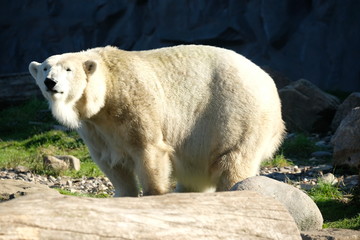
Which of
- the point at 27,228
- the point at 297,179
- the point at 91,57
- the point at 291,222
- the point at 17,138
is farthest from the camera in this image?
the point at 17,138

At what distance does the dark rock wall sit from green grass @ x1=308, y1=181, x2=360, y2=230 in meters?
7.12

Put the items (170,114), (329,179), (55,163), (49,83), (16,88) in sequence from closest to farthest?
(49,83)
(170,114)
(329,179)
(55,163)
(16,88)

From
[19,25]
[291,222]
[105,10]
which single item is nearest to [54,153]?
[291,222]

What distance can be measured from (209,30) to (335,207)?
9706mm

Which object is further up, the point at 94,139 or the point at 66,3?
the point at 94,139

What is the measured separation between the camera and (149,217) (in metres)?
3.24

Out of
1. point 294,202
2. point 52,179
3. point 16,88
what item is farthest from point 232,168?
point 16,88

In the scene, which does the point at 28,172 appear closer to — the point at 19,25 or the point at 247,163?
the point at 247,163

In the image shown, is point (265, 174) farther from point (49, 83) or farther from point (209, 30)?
point (209, 30)

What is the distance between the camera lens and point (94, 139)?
5504 millimetres

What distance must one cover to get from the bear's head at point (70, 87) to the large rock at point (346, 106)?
583 cm

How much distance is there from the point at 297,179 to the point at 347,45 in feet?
21.1

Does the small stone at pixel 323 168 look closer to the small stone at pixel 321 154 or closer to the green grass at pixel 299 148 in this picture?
the small stone at pixel 321 154

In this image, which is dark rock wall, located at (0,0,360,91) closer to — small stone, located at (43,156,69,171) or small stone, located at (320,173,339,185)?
small stone, located at (320,173,339,185)
